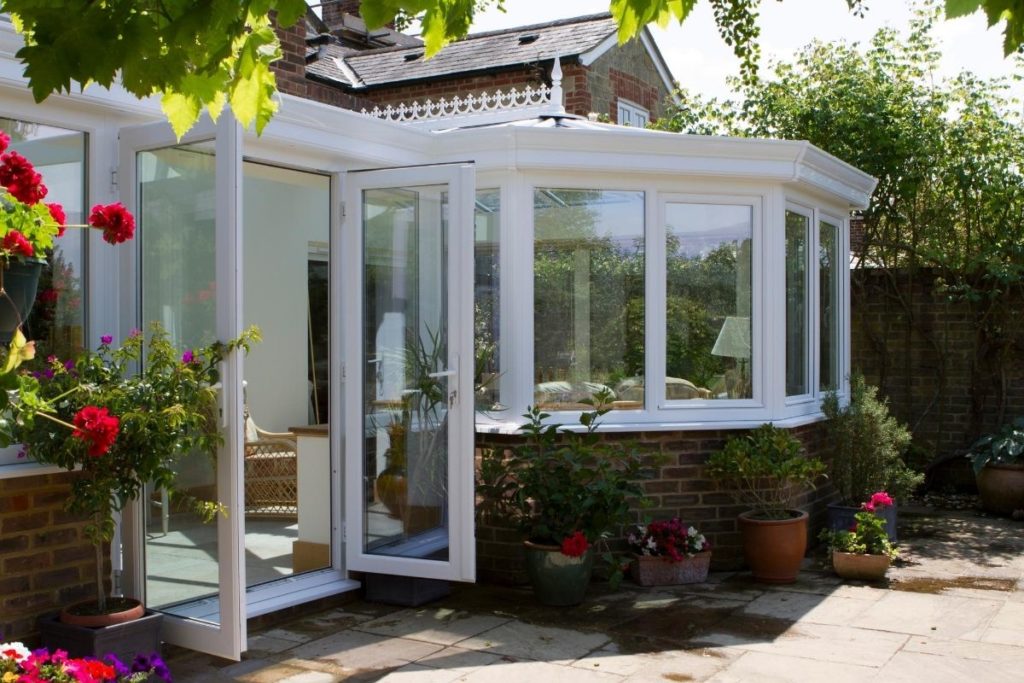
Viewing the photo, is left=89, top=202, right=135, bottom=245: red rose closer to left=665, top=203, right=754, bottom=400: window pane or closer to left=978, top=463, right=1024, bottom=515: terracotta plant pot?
left=665, top=203, right=754, bottom=400: window pane

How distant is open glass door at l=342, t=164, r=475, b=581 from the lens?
19.3 ft

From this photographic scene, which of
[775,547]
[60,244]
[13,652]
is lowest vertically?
[775,547]

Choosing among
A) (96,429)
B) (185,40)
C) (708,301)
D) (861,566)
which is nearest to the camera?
(185,40)

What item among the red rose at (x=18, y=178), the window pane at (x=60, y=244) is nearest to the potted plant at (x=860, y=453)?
the window pane at (x=60, y=244)

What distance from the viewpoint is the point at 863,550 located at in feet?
21.7

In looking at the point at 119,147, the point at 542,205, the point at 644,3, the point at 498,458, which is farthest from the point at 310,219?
the point at 644,3

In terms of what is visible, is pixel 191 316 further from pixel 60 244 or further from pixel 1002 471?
pixel 1002 471

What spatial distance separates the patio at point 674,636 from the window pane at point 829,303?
5.87 ft

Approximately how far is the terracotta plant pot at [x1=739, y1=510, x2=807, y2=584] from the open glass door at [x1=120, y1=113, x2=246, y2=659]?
3.19m

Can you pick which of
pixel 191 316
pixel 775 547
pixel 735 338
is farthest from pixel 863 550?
pixel 191 316

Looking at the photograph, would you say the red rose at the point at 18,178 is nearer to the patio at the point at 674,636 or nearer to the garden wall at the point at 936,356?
the patio at the point at 674,636

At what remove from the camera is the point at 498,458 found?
6.29m

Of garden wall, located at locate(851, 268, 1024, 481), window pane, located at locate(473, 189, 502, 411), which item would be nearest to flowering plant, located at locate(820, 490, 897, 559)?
window pane, located at locate(473, 189, 502, 411)

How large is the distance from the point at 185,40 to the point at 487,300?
14.6 feet
